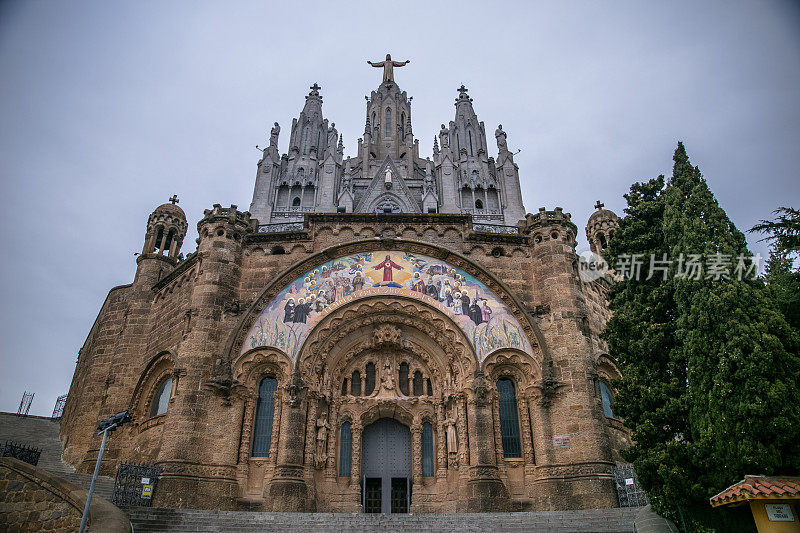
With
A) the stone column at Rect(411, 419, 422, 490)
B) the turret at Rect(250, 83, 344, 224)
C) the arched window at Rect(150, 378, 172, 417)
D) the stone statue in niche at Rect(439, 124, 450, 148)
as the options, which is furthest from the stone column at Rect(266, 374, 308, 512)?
the stone statue in niche at Rect(439, 124, 450, 148)

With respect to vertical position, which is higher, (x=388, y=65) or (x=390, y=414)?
(x=388, y=65)

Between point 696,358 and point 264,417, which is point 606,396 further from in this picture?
point 264,417

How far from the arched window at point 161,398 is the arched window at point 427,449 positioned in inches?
344

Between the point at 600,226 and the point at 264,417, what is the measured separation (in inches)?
782

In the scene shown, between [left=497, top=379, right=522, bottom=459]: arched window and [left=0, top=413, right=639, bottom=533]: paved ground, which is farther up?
[left=497, top=379, right=522, bottom=459]: arched window

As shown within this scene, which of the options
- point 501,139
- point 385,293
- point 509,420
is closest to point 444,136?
point 501,139

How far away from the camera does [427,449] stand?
56.1ft

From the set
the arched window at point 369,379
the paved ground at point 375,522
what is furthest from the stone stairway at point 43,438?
the arched window at point 369,379

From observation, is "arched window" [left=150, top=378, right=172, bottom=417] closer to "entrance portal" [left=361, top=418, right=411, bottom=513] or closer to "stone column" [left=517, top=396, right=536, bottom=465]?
"entrance portal" [left=361, top=418, right=411, bottom=513]

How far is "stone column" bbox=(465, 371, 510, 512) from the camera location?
48.1 feet

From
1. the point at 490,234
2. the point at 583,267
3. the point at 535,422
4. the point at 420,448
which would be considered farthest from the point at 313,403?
the point at 583,267

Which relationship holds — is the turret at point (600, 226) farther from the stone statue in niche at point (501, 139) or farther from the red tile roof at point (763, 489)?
the stone statue in niche at point (501, 139)

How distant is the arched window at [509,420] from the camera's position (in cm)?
1622

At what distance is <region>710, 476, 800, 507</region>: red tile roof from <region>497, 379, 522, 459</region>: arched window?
25.1ft
